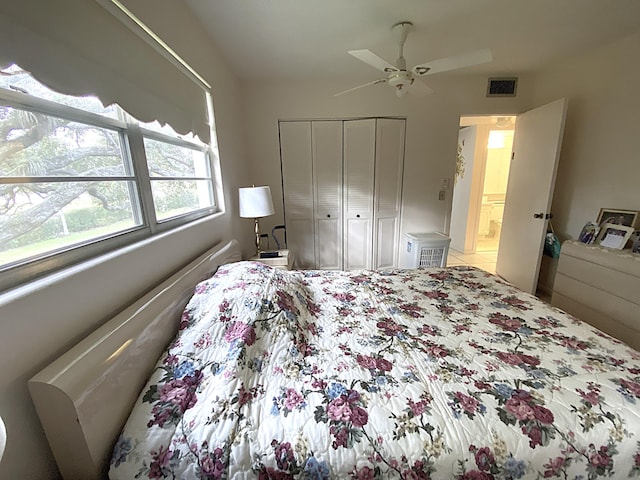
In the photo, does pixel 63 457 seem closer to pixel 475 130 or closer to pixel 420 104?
pixel 420 104

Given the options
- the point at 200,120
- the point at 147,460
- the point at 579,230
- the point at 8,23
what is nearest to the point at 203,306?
the point at 147,460

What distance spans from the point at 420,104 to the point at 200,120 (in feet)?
8.04

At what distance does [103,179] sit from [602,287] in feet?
10.8

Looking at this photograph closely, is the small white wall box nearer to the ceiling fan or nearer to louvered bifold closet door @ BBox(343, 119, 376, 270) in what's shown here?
louvered bifold closet door @ BBox(343, 119, 376, 270)

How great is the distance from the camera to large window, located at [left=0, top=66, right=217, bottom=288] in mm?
710

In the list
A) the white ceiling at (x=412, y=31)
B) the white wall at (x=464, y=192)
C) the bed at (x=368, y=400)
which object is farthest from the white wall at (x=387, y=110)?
the bed at (x=368, y=400)

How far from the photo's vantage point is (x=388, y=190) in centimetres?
319

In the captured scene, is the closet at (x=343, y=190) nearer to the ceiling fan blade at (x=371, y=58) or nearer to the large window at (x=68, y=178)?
the ceiling fan blade at (x=371, y=58)

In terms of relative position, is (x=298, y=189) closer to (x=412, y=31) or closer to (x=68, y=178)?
(x=412, y=31)

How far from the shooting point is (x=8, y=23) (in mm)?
663

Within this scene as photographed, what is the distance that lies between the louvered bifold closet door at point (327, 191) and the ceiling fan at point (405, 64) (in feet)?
3.69

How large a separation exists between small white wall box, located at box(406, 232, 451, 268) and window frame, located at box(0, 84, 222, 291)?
244 cm

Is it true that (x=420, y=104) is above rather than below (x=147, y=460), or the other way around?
above

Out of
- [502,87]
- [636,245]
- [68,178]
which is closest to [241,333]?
[68,178]
